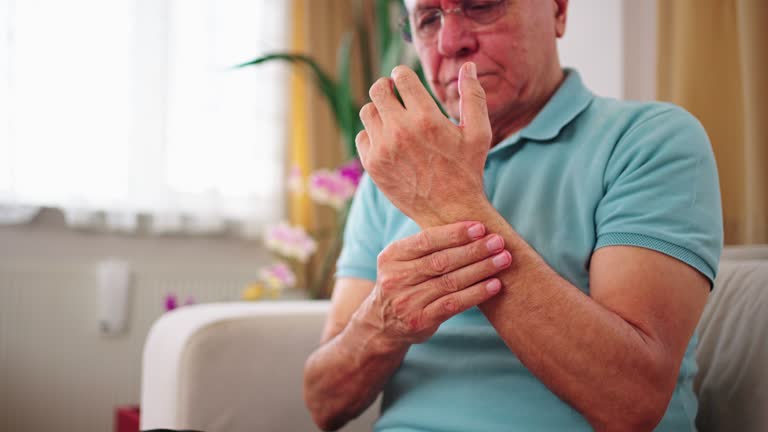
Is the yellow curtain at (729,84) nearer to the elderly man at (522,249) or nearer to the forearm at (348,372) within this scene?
the elderly man at (522,249)

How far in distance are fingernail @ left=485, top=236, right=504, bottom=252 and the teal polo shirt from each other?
0.46ft

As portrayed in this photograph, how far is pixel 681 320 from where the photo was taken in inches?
26.9

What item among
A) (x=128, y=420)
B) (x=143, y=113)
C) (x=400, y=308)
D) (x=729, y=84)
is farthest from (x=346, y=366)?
(x=143, y=113)

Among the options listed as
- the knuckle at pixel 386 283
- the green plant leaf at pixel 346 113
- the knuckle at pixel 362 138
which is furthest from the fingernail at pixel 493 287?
the green plant leaf at pixel 346 113

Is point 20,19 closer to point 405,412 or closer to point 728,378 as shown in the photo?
point 405,412

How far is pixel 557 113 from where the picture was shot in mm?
889

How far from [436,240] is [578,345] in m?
0.17

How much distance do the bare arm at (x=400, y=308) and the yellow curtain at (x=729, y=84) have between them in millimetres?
556

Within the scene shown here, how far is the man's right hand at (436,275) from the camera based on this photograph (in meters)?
0.67

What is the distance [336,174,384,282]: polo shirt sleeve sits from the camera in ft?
3.29

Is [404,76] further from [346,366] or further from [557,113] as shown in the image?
[346,366]

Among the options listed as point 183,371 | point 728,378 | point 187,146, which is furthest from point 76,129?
point 728,378

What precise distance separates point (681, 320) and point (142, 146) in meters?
2.26

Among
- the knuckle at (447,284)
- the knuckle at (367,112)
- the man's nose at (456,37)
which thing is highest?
the man's nose at (456,37)
